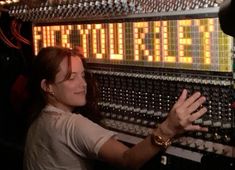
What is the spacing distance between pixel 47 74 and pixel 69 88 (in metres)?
0.12

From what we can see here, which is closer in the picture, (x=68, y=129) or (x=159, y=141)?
(x=159, y=141)

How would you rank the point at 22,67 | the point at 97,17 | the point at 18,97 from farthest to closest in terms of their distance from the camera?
1. the point at 22,67
2. the point at 18,97
3. the point at 97,17

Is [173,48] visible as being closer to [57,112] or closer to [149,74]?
[149,74]

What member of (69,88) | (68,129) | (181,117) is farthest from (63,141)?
(181,117)

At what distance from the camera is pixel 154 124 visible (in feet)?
6.39

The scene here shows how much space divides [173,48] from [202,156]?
0.46 metres

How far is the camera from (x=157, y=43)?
1.84 meters

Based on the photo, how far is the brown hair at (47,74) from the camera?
1.81m

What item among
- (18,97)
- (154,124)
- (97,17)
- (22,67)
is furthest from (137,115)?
(22,67)

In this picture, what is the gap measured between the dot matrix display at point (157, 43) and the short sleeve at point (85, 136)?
0.44 meters

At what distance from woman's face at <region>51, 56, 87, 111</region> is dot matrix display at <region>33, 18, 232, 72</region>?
287 millimetres

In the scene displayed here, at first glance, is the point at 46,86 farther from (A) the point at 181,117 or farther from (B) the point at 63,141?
(A) the point at 181,117

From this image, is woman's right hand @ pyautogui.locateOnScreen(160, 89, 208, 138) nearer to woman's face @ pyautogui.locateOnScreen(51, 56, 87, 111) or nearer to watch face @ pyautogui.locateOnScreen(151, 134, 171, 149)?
watch face @ pyautogui.locateOnScreen(151, 134, 171, 149)

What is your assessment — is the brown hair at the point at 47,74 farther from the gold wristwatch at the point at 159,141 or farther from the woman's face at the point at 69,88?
the gold wristwatch at the point at 159,141
